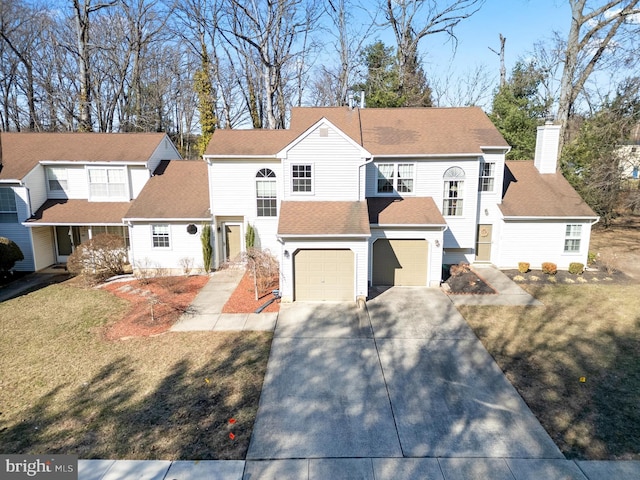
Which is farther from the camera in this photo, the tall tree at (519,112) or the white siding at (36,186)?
the tall tree at (519,112)

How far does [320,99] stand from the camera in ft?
137

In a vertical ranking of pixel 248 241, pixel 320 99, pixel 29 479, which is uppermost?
pixel 320 99

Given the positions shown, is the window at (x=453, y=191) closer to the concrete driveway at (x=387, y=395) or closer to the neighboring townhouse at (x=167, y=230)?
the concrete driveway at (x=387, y=395)

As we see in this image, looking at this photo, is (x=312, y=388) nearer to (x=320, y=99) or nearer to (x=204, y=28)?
(x=204, y=28)

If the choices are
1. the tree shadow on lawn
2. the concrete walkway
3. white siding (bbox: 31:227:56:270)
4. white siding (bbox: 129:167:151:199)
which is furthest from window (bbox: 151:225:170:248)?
the tree shadow on lawn

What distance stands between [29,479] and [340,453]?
5.32 metres

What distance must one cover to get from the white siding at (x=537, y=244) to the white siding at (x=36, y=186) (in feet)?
74.2

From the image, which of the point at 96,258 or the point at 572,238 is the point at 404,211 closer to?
the point at 572,238

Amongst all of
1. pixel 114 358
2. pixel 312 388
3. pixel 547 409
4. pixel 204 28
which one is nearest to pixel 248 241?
pixel 114 358

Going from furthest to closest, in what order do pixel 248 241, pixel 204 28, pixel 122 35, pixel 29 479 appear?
pixel 122 35 < pixel 204 28 < pixel 248 241 < pixel 29 479

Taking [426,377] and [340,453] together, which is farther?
[426,377]

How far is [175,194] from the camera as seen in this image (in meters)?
18.9

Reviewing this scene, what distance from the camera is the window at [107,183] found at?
767 inches

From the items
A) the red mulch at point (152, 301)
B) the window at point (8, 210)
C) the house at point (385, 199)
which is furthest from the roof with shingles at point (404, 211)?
the window at point (8, 210)
